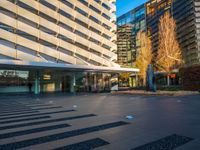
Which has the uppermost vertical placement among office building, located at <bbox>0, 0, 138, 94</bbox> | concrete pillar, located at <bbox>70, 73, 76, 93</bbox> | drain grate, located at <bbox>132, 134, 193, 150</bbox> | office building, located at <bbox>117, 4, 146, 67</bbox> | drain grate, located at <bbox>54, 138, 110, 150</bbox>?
office building, located at <bbox>117, 4, 146, 67</bbox>

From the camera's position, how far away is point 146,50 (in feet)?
153

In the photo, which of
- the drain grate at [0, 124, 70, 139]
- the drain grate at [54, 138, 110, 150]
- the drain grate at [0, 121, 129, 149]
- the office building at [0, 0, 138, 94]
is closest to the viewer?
the drain grate at [54, 138, 110, 150]

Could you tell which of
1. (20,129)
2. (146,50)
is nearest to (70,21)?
(146,50)

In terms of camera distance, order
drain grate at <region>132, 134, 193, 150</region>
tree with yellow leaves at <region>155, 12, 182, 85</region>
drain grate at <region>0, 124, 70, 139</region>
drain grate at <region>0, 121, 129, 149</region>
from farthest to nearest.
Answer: tree with yellow leaves at <region>155, 12, 182, 85</region> → drain grate at <region>0, 124, 70, 139</region> → drain grate at <region>0, 121, 129, 149</region> → drain grate at <region>132, 134, 193, 150</region>

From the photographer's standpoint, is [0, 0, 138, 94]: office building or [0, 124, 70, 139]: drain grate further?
[0, 0, 138, 94]: office building

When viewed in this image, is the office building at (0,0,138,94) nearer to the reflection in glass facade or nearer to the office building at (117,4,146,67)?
the reflection in glass facade

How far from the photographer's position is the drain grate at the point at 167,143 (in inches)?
176

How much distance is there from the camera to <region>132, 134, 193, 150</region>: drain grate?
14.7 ft

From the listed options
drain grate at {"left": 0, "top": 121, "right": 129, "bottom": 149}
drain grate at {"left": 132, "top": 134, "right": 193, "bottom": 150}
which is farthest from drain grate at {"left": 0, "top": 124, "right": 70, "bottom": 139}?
drain grate at {"left": 132, "top": 134, "right": 193, "bottom": 150}

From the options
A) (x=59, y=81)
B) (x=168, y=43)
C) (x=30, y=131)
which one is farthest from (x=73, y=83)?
(x=30, y=131)

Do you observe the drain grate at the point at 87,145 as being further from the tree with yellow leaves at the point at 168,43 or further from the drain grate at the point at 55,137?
the tree with yellow leaves at the point at 168,43

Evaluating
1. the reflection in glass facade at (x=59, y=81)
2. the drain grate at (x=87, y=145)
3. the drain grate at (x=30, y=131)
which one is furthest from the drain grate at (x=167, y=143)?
the reflection in glass facade at (x=59, y=81)

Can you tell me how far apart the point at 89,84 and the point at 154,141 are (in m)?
31.9

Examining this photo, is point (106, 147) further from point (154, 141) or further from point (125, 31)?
point (125, 31)
